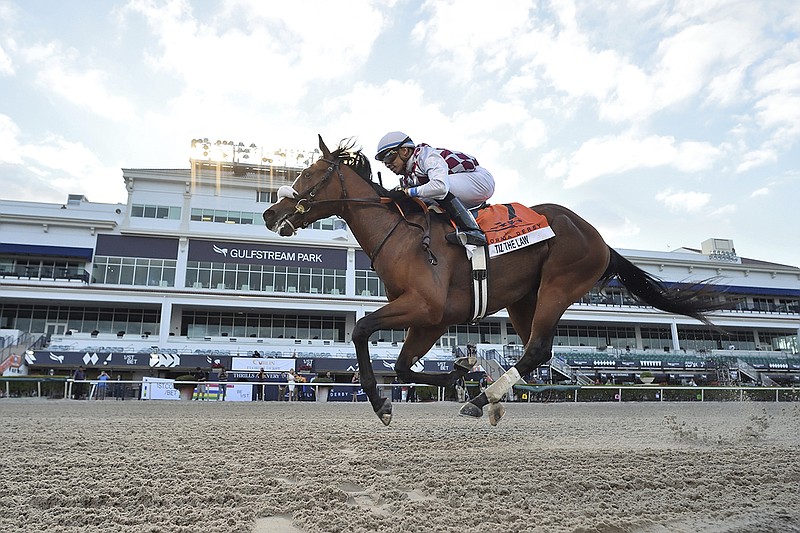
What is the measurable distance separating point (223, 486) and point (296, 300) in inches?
1522

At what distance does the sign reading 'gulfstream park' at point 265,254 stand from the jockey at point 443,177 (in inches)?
1512

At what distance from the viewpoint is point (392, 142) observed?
5.27 meters

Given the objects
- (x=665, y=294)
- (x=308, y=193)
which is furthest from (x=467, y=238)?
(x=665, y=294)

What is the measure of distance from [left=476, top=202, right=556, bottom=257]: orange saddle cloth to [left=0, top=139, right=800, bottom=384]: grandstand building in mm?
31005

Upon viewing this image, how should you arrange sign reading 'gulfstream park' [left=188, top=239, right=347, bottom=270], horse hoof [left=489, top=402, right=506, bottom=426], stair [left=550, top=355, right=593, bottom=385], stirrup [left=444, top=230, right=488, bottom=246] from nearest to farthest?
horse hoof [left=489, top=402, right=506, bottom=426] < stirrup [left=444, top=230, right=488, bottom=246] < stair [left=550, top=355, right=593, bottom=385] < sign reading 'gulfstream park' [left=188, top=239, right=347, bottom=270]

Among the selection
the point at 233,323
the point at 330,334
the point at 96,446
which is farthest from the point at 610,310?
the point at 96,446

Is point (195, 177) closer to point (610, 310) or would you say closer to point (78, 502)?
point (610, 310)

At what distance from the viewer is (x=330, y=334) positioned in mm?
44125

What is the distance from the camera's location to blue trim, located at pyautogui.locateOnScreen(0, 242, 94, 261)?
40.6m

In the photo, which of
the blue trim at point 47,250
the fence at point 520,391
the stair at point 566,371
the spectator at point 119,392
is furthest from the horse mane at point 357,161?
the blue trim at point 47,250

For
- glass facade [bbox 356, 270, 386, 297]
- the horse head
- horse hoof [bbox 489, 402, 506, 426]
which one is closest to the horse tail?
horse hoof [bbox 489, 402, 506, 426]

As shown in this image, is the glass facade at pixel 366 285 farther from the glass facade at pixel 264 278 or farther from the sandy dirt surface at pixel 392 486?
the sandy dirt surface at pixel 392 486

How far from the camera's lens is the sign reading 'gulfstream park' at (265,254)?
42062 mm

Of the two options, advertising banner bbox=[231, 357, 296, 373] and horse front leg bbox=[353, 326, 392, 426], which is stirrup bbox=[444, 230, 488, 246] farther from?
advertising banner bbox=[231, 357, 296, 373]
